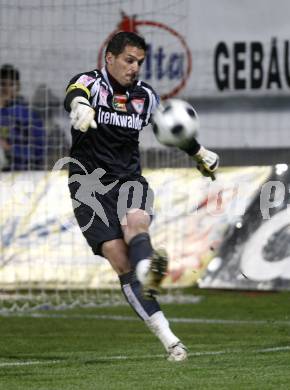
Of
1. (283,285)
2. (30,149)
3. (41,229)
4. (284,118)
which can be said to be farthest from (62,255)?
(284,118)

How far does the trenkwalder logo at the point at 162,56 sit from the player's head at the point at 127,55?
6.85 m

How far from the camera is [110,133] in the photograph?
8.32 meters

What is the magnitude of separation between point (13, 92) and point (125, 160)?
6.21 m

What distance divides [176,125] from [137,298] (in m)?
1.22

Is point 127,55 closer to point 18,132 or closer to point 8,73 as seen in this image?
point 8,73

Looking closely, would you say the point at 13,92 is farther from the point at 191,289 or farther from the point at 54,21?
the point at 191,289

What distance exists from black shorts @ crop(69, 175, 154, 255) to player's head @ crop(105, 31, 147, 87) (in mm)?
720

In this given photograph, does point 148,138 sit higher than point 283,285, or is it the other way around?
point 148,138

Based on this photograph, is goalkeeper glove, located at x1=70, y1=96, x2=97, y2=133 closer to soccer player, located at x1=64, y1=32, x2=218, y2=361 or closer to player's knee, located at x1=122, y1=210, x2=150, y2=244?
soccer player, located at x1=64, y1=32, x2=218, y2=361

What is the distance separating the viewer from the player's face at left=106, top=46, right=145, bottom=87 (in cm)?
819

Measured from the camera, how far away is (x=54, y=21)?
46.0 feet

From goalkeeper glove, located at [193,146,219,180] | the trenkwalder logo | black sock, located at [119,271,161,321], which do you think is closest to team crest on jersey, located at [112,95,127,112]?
goalkeeper glove, located at [193,146,219,180]

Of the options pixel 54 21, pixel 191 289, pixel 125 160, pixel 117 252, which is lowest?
pixel 191 289

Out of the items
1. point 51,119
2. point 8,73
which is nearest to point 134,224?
point 8,73
